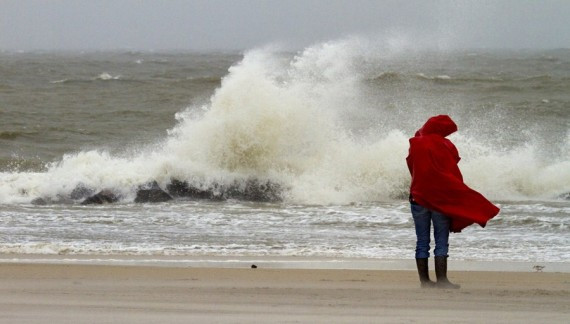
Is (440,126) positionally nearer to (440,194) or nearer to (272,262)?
(440,194)

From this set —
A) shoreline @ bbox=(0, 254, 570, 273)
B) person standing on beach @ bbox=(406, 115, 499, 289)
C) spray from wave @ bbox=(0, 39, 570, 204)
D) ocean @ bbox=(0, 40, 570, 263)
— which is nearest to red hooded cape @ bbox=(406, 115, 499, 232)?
person standing on beach @ bbox=(406, 115, 499, 289)

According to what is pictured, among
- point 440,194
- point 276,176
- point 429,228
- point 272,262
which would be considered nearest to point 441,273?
point 429,228

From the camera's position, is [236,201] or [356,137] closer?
[236,201]

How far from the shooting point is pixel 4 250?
898 cm

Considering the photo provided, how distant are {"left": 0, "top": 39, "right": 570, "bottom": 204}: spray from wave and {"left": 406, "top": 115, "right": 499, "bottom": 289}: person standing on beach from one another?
572 cm

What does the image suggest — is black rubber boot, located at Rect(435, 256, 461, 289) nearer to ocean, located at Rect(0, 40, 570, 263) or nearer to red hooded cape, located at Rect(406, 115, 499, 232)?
red hooded cape, located at Rect(406, 115, 499, 232)

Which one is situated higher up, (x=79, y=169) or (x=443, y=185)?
Result: (x=443, y=185)

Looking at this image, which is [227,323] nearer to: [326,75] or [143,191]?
[143,191]

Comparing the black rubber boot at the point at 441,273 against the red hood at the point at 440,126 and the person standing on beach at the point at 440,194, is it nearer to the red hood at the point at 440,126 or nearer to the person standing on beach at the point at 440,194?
the person standing on beach at the point at 440,194

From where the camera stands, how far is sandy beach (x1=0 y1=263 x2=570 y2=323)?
5.69 m

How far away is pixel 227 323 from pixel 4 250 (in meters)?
4.25

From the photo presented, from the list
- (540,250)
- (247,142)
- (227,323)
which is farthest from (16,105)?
(227,323)

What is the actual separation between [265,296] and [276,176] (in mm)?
7298

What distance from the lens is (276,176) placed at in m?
13.7
